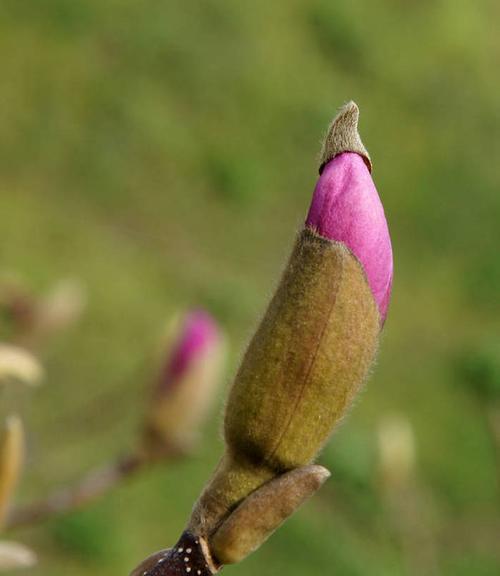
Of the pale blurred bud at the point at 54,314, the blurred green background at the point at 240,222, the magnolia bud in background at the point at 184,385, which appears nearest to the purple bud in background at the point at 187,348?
the magnolia bud in background at the point at 184,385

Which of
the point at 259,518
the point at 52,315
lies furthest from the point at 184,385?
the point at 259,518

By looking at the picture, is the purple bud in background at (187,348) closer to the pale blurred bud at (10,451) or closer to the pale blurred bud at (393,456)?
the pale blurred bud at (10,451)

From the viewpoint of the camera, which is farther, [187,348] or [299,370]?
[187,348]

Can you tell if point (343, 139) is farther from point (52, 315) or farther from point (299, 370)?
point (52, 315)

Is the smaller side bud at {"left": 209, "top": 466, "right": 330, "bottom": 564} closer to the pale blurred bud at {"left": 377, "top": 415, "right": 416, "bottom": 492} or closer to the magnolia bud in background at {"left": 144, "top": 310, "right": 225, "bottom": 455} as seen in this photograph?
the magnolia bud in background at {"left": 144, "top": 310, "right": 225, "bottom": 455}

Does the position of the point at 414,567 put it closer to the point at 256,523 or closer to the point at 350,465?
the point at 350,465
